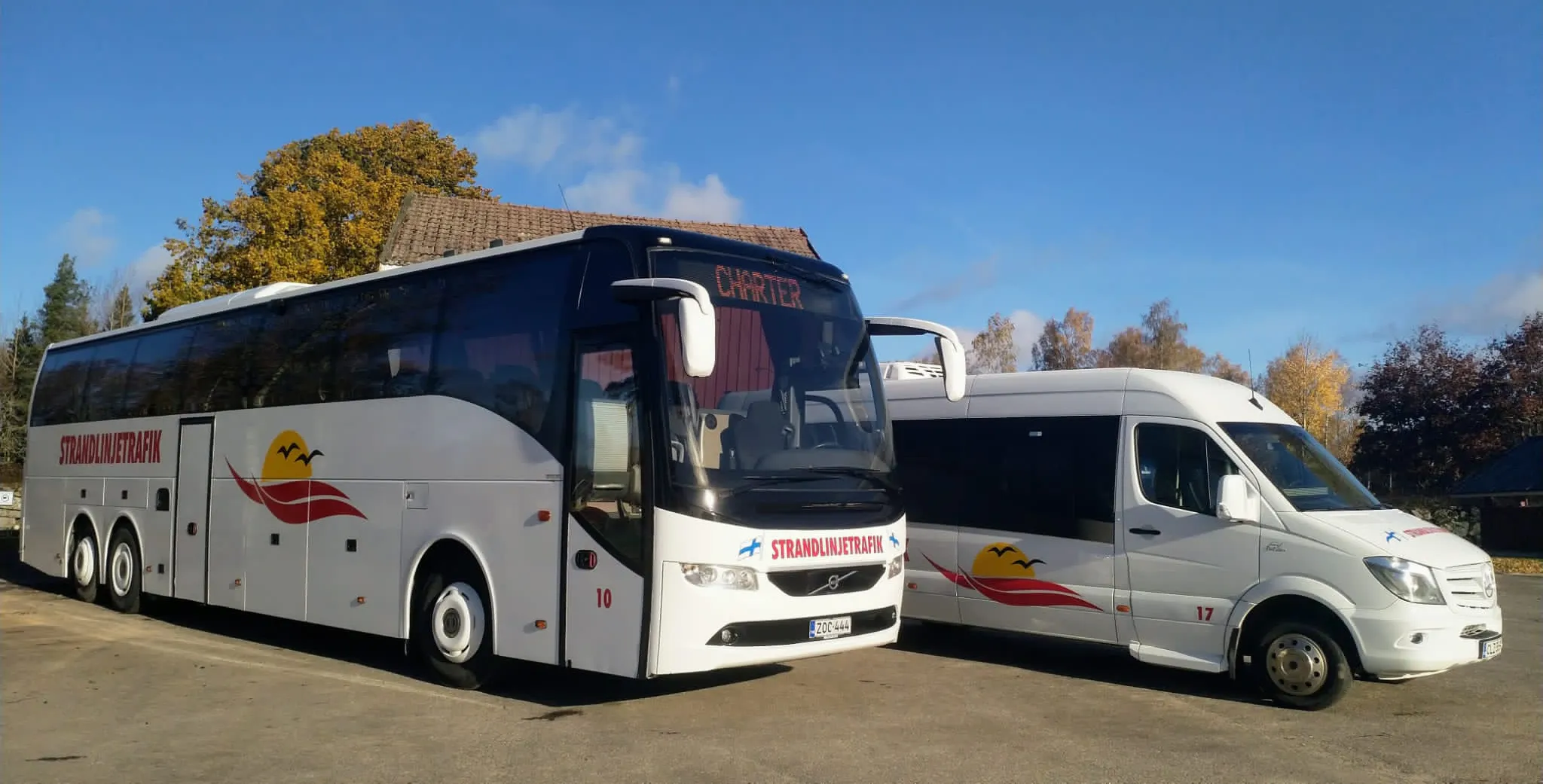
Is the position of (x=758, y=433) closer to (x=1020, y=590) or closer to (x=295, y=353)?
(x=1020, y=590)

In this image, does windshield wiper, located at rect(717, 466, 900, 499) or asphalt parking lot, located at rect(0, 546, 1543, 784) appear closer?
asphalt parking lot, located at rect(0, 546, 1543, 784)

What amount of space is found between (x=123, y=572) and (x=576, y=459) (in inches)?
367

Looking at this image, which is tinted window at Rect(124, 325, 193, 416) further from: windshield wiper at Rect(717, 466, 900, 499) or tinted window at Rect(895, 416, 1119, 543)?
windshield wiper at Rect(717, 466, 900, 499)

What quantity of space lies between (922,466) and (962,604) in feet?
4.77

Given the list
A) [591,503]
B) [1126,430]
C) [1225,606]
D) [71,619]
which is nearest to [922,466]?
[1126,430]

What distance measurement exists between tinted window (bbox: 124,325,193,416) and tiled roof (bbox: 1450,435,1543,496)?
31.9 m

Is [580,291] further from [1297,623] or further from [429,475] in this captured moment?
[1297,623]

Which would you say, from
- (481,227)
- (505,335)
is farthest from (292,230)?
(505,335)

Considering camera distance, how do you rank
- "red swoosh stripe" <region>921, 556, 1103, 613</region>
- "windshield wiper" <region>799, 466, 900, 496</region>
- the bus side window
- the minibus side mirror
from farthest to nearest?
"red swoosh stripe" <region>921, 556, 1103, 613</region>, the minibus side mirror, "windshield wiper" <region>799, 466, 900, 496</region>, the bus side window

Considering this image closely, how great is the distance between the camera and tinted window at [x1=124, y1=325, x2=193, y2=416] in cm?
1368

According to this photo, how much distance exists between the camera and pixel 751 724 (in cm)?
808

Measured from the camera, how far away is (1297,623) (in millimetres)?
9086

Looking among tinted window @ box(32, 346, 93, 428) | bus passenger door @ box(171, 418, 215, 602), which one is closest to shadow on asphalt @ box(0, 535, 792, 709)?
bus passenger door @ box(171, 418, 215, 602)

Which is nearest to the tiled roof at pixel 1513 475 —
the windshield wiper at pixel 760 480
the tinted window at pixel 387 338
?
the windshield wiper at pixel 760 480
